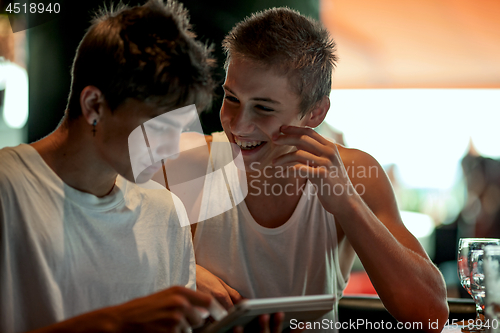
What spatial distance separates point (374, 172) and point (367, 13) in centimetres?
284

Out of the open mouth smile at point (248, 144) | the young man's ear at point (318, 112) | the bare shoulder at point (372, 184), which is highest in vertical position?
the young man's ear at point (318, 112)

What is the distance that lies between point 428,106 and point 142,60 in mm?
4028

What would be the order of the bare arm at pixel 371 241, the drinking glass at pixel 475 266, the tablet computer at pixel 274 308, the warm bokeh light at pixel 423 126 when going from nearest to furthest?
the tablet computer at pixel 274 308 < the drinking glass at pixel 475 266 < the bare arm at pixel 371 241 < the warm bokeh light at pixel 423 126

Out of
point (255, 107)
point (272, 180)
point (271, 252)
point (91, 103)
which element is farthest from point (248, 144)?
point (91, 103)

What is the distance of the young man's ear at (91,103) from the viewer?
90 centimetres

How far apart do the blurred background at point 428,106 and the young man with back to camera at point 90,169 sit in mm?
2895

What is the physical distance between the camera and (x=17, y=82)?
2.11 meters

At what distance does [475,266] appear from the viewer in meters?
1.16

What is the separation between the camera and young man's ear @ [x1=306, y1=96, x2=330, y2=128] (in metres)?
1.51

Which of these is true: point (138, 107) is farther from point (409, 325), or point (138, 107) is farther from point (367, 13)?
point (367, 13)

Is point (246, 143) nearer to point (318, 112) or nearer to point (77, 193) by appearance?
point (318, 112)

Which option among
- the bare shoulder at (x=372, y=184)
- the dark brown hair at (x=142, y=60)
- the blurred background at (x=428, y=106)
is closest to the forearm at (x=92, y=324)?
the dark brown hair at (x=142, y=60)

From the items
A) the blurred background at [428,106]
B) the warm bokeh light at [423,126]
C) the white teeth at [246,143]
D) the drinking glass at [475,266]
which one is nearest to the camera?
Result: the drinking glass at [475,266]

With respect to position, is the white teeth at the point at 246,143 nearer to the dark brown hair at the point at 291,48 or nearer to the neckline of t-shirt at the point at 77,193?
the dark brown hair at the point at 291,48
